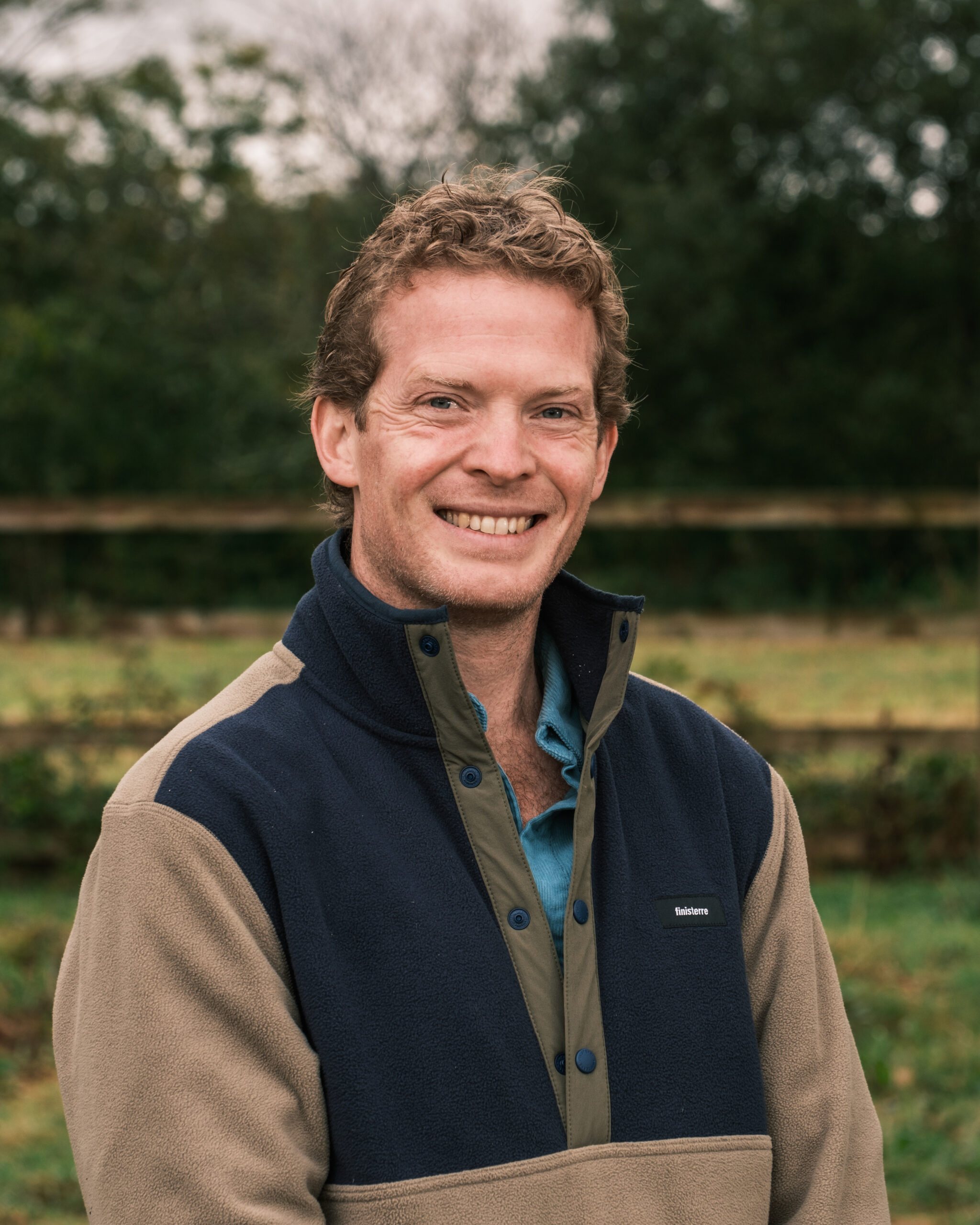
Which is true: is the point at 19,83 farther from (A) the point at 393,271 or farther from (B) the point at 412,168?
(A) the point at 393,271

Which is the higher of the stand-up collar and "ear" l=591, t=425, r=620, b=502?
"ear" l=591, t=425, r=620, b=502

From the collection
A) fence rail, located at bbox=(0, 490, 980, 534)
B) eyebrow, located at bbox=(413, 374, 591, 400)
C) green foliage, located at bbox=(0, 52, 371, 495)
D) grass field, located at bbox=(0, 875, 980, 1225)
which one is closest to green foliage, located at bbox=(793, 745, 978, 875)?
grass field, located at bbox=(0, 875, 980, 1225)

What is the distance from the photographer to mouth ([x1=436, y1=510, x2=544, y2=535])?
1.69 m

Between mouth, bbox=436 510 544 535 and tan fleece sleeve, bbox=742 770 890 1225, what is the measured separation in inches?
21.7

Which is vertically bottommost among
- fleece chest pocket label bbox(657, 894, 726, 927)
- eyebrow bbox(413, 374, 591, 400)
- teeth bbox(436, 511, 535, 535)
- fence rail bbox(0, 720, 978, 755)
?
fence rail bbox(0, 720, 978, 755)

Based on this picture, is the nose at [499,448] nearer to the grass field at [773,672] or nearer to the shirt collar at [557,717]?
the shirt collar at [557,717]

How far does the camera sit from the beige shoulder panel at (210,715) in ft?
4.68

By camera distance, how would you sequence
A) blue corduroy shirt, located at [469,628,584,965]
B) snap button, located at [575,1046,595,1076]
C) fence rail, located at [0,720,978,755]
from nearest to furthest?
snap button, located at [575,1046,595,1076], blue corduroy shirt, located at [469,628,584,965], fence rail, located at [0,720,978,755]

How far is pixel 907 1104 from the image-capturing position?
3316 millimetres

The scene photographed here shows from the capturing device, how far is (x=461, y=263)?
1663mm

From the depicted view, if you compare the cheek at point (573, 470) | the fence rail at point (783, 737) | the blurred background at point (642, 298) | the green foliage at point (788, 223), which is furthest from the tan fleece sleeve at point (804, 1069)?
the green foliage at point (788, 223)

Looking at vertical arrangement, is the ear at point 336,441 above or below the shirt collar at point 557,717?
above

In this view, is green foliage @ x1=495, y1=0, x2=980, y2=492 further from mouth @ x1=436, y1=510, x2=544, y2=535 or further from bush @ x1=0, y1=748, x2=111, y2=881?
mouth @ x1=436, y1=510, x2=544, y2=535

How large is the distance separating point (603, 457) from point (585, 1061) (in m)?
0.88
